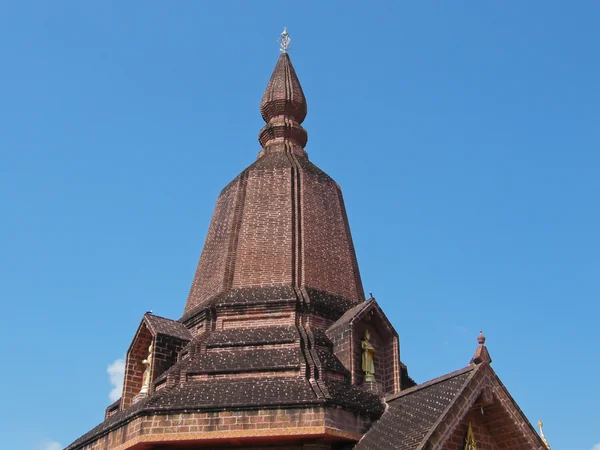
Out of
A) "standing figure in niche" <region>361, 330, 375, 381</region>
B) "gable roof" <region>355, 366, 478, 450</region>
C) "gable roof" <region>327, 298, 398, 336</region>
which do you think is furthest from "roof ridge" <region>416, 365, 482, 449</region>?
"gable roof" <region>327, 298, 398, 336</region>

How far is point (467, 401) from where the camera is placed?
13.1 meters

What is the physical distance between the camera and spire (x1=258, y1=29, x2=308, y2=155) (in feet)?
Answer: 70.9

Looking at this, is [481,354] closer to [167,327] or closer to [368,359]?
[368,359]

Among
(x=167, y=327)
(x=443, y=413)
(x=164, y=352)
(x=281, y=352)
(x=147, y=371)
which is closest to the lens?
(x=443, y=413)

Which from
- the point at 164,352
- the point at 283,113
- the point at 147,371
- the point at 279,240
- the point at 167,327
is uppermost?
the point at 283,113

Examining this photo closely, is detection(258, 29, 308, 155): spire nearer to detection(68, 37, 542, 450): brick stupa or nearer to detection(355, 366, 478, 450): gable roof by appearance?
detection(68, 37, 542, 450): brick stupa

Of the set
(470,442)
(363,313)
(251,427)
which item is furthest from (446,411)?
(363,313)

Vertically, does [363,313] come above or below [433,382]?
above

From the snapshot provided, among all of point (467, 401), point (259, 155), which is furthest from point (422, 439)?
point (259, 155)

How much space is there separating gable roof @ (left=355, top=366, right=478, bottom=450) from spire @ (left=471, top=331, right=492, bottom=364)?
0.16m

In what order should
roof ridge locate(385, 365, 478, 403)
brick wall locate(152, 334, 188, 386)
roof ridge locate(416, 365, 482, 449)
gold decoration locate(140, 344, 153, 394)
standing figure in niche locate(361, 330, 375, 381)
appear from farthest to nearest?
brick wall locate(152, 334, 188, 386), gold decoration locate(140, 344, 153, 394), standing figure in niche locate(361, 330, 375, 381), roof ridge locate(385, 365, 478, 403), roof ridge locate(416, 365, 482, 449)

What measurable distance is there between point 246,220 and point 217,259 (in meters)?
1.18

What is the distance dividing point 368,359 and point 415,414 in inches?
106

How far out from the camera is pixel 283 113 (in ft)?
72.1
